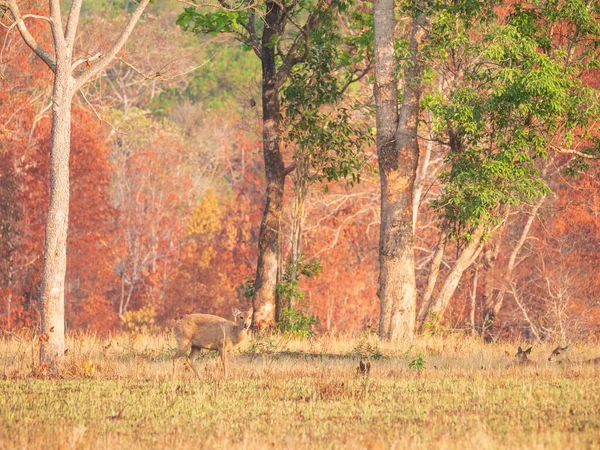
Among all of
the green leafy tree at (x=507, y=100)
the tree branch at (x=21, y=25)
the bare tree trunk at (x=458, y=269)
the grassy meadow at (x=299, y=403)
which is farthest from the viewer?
the bare tree trunk at (x=458, y=269)

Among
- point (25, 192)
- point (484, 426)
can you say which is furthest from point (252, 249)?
point (484, 426)

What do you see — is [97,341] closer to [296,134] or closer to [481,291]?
[296,134]

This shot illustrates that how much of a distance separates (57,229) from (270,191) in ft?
30.9

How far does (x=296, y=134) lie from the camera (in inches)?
992

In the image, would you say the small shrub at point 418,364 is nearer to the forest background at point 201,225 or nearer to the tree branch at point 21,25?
the forest background at point 201,225

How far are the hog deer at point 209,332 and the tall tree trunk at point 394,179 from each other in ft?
20.8

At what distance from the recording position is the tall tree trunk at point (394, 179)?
69.5 ft

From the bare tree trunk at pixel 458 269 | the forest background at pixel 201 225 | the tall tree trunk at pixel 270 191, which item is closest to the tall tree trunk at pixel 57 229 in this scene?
the forest background at pixel 201 225

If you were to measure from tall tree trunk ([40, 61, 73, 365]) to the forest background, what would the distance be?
8.40m

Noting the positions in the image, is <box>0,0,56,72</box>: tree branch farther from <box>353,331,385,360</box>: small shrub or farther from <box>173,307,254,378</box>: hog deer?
<box>353,331,385,360</box>: small shrub

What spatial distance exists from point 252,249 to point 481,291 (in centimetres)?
1483

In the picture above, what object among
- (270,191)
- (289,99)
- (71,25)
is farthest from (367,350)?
(289,99)

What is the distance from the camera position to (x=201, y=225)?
194 ft

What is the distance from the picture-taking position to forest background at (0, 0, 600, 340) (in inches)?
1578
